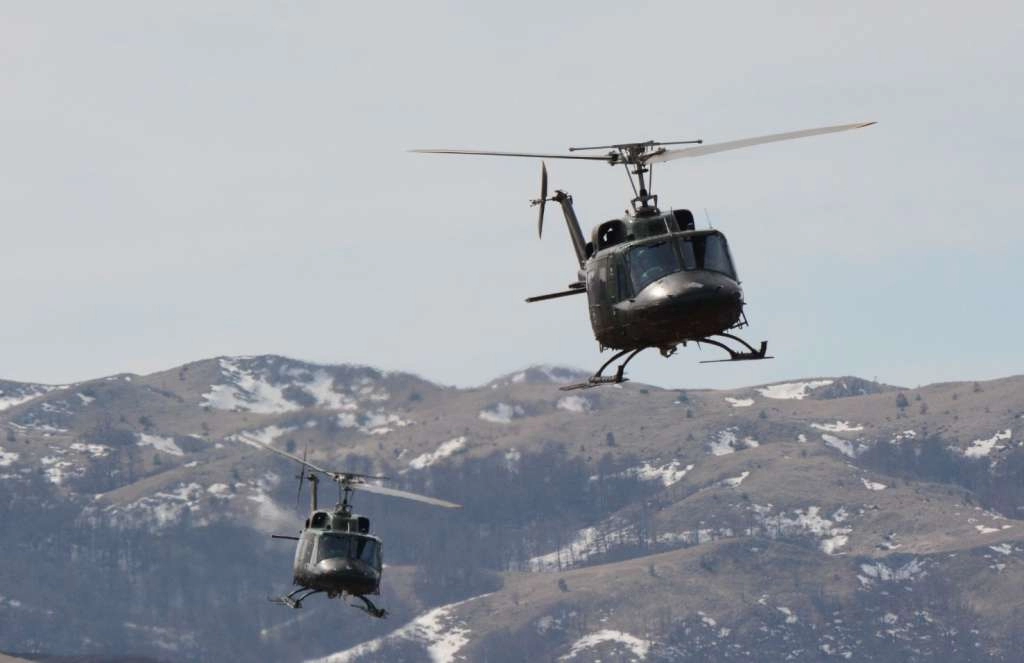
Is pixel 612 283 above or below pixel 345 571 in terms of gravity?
above

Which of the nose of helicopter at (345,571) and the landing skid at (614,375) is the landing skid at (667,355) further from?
the nose of helicopter at (345,571)

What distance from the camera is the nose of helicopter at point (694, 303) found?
51.8 m

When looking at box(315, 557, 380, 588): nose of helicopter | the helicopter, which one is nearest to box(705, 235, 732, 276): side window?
the helicopter

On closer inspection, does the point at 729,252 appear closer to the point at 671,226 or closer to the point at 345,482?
the point at 671,226

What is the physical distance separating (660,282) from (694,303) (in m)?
1.43

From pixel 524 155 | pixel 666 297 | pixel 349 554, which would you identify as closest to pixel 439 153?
pixel 524 155

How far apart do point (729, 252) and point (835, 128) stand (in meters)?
7.67

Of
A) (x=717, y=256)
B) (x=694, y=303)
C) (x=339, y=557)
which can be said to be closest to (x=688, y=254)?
(x=717, y=256)

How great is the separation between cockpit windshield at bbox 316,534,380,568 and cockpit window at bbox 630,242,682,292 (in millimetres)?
53993

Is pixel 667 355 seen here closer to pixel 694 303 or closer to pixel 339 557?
pixel 694 303

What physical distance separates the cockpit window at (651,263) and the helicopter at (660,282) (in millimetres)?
28

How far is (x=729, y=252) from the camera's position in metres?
54.0

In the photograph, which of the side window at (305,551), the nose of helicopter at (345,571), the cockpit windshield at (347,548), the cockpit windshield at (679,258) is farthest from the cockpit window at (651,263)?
the side window at (305,551)

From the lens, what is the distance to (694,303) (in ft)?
170
